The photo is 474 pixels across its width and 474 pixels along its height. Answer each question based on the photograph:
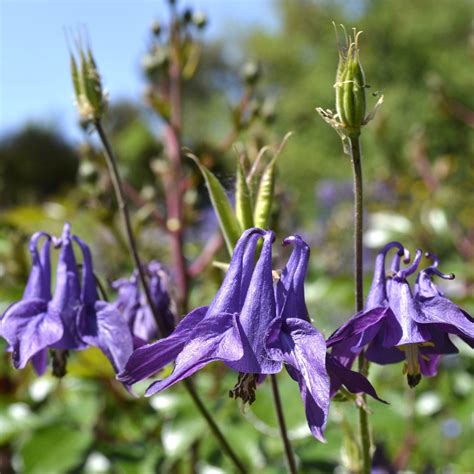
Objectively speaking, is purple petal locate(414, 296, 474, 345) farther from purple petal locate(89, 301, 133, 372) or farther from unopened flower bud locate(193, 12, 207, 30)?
unopened flower bud locate(193, 12, 207, 30)

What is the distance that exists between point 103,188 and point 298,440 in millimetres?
944

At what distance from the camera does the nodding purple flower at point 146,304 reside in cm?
118

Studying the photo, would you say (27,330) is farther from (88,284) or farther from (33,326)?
(88,284)

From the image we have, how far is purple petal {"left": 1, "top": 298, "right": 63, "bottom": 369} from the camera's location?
1000 millimetres

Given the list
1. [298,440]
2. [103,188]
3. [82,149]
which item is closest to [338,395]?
[298,440]

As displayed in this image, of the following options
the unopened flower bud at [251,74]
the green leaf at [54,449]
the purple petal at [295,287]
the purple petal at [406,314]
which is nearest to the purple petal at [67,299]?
the purple petal at [295,287]

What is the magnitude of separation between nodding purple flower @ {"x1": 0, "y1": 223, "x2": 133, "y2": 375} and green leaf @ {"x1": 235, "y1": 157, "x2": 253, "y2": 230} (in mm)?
224

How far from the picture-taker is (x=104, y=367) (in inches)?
74.0

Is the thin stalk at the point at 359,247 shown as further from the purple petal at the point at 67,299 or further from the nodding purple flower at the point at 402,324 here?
the purple petal at the point at 67,299

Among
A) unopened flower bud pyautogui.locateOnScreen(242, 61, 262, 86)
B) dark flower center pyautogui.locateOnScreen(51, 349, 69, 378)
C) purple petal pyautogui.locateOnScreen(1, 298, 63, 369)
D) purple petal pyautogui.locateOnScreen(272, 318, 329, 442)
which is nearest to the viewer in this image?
purple petal pyautogui.locateOnScreen(272, 318, 329, 442)

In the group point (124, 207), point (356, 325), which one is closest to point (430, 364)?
point (356, 325)

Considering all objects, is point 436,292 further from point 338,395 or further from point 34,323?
point 34,323

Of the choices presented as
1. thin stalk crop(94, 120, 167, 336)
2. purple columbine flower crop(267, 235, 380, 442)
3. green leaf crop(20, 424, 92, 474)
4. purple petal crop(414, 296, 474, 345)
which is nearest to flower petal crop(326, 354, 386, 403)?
purple columbine flower crop(267, 235, 380, 442)

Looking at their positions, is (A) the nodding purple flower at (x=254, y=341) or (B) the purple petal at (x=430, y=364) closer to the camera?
(A) the nodding purple flower at (x=254, y=341)
